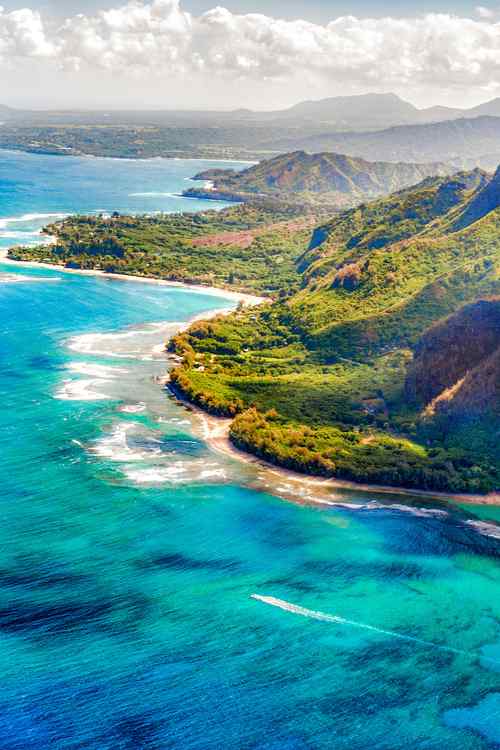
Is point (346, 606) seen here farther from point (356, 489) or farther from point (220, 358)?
point (220, 358)

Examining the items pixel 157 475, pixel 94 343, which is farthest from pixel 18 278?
pixel 157 475

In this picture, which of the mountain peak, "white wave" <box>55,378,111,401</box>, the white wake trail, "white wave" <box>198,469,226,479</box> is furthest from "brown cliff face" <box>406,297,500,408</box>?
the mountain peak

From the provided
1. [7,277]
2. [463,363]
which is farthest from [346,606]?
[7,277]

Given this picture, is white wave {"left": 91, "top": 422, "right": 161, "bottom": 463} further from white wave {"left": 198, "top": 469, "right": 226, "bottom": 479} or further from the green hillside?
the green hillside

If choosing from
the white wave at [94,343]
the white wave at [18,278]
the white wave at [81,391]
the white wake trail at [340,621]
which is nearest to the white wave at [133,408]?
the white wave at [81,391]

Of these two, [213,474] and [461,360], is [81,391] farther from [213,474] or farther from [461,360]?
[461,360]

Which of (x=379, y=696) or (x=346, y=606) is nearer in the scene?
(x=379, y=696)

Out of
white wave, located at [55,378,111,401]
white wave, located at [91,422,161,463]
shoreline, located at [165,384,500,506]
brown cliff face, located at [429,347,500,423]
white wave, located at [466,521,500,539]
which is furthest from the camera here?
white wave, located at [55,378,111,401]
